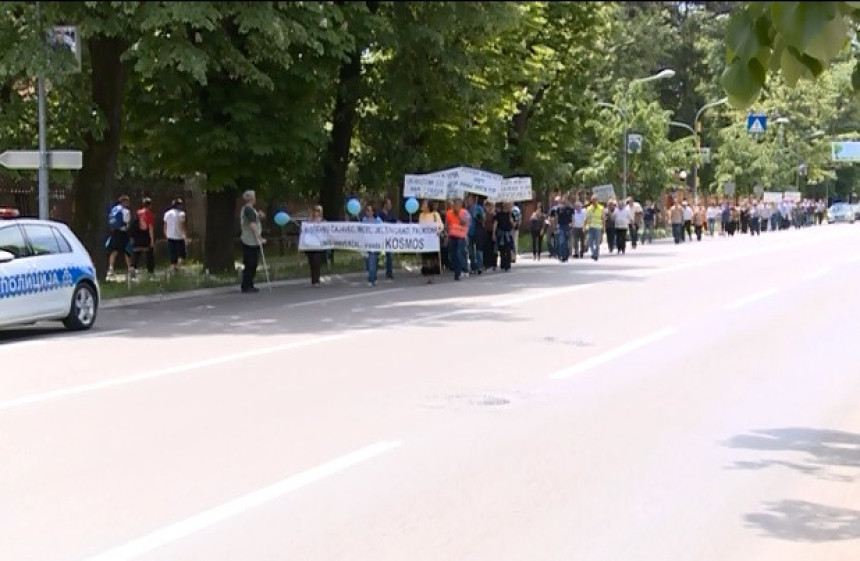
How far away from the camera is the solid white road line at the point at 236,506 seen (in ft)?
21.7

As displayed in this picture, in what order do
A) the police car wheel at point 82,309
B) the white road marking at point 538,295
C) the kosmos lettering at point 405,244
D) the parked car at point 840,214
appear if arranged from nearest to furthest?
1. the police car wheel at point 82,309
2. the white road marking at point 538,295
3. the kosmos lettering at point 405,244
4. the parked car at point 840,214

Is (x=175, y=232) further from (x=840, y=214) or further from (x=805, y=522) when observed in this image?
(x=840, y=214)

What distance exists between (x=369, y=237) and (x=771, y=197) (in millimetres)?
54877

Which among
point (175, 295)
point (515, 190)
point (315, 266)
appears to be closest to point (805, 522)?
point (175, 295)

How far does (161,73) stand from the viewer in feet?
82.6

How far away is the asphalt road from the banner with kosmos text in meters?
8.06

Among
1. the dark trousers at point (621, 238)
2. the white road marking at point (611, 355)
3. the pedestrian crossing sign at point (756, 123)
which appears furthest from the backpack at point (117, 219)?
the pedestrian crossing sign at point (756, 123)

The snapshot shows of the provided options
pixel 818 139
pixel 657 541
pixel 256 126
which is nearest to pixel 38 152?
pixel 256 126

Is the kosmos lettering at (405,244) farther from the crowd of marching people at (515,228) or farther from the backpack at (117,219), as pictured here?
the backpack at (117,219)

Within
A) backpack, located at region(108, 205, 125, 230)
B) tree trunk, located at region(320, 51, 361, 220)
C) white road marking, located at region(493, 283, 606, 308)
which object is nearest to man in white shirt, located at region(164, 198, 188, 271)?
backpack, located at region(108, 205, 125, 230)

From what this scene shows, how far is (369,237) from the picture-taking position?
2712 centimetres

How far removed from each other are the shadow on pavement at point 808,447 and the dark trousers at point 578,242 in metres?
27.5

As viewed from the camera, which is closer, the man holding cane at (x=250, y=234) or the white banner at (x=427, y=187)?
the man holding cane at (x=250, y=234)

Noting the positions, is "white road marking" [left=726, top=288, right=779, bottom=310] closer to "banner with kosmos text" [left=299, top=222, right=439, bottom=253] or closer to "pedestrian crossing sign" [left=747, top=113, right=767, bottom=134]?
"banner with kosmos text" [left=299, top=222, right=439, bottom=253]
